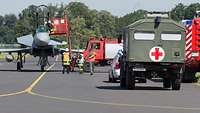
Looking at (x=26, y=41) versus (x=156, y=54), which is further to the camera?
(x=26, y=41)

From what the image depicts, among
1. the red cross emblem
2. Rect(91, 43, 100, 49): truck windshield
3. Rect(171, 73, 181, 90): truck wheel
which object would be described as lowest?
Rect(171, 73, 181, 90): truck wheel

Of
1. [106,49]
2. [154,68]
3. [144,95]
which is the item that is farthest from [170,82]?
[106,49]

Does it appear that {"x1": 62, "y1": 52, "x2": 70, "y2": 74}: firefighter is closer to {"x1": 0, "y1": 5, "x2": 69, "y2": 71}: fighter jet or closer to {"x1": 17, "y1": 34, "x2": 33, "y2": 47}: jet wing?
{"x1": 0, "y1": 5, "x2": 69, "y2": 71}: fighter jet

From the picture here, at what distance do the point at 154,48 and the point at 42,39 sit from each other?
24581mm

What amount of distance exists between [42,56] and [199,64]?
20.2 m

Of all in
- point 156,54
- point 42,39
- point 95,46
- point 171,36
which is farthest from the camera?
point 95,46

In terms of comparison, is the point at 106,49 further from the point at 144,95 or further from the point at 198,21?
the point at 144,95

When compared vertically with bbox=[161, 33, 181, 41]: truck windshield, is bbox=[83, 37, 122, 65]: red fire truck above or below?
Result: below

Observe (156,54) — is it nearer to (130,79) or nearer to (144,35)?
(144,35)

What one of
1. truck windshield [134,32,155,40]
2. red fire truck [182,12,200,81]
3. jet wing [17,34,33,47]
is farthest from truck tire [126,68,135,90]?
jet wing [17,34,33,47]

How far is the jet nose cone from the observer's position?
50.7 metres

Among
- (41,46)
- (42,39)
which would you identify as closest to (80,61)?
(42,39)

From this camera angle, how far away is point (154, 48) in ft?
88.0

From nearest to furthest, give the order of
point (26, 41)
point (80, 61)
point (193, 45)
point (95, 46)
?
point (193, 45)
point (80, 61)
point (26, 41)
point (95, 46)
